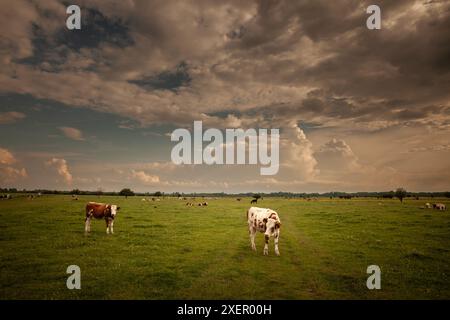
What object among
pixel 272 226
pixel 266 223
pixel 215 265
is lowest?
pixel 215 265

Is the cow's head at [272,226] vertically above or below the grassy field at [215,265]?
above

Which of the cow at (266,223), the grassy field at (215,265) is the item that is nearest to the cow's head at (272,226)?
the cow at (266,223)

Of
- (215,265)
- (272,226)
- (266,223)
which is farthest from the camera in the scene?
(266,223)

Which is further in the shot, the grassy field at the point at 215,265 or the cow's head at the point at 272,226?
the cow's head at the point at 272,226

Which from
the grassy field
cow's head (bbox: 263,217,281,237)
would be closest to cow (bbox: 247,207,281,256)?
cow's head (bbox: 263,217,281,237)

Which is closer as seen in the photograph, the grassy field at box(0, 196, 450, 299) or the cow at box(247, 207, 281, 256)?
the grassy field at box(0, 196, 450, 299)

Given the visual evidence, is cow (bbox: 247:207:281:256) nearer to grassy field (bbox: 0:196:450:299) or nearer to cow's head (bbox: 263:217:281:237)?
cow's head (bbox: 263:217:281:237)

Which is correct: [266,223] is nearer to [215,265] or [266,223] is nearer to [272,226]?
[272,226]

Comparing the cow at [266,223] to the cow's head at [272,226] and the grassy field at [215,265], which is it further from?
the grassy field at [215,265]

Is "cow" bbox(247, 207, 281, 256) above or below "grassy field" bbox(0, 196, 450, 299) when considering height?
above

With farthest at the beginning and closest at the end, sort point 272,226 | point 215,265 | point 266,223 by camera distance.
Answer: point 266,223 < point 272,226 < point 215,265

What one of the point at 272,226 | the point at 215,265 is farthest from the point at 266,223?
the point at 215,265

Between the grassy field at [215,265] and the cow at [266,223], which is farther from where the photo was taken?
the cow at [266,223]
